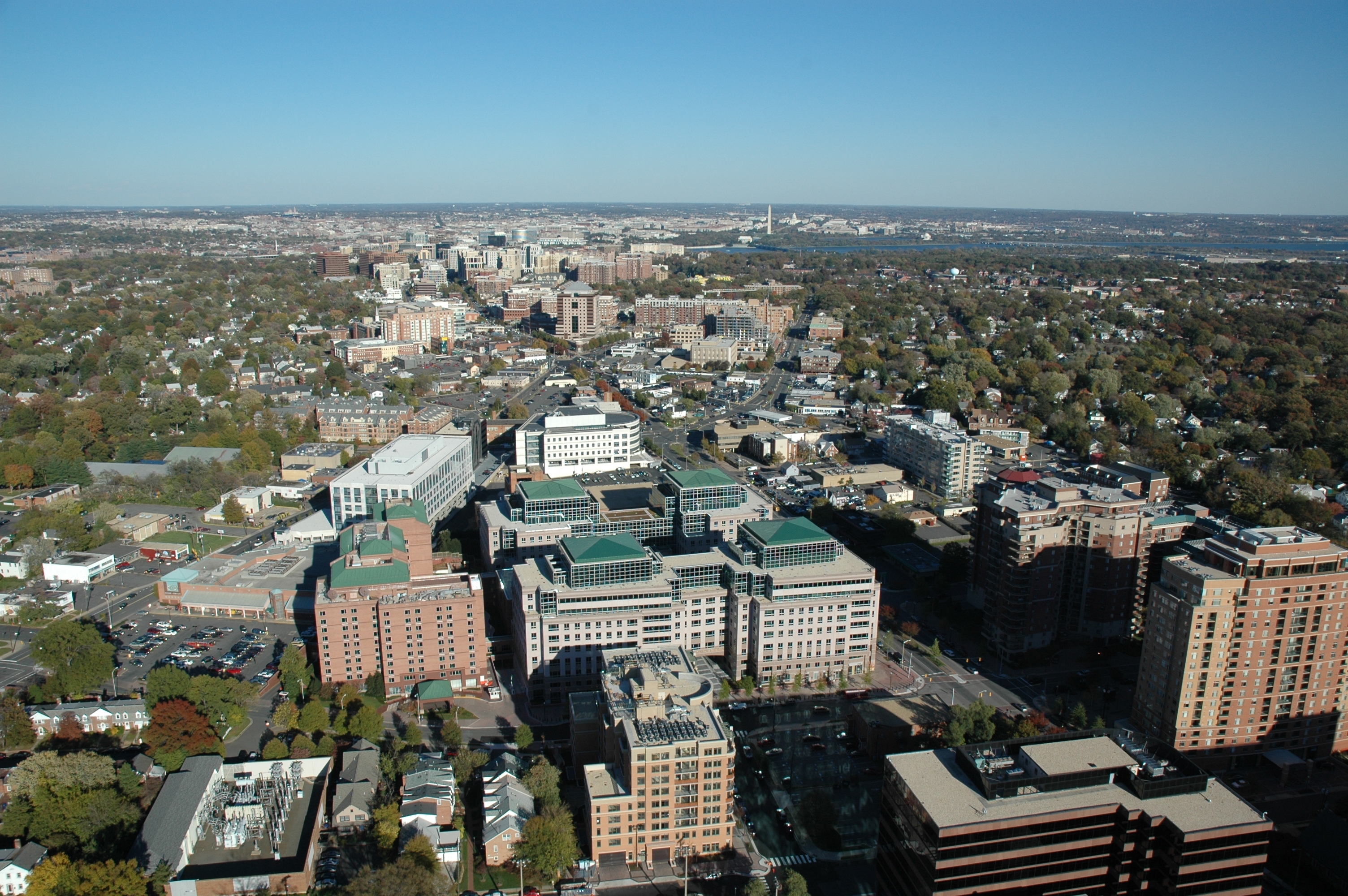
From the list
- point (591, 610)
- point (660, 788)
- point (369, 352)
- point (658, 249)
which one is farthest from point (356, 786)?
point (658, 249)

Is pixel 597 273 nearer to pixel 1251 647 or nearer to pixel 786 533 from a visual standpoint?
pixel 786 533

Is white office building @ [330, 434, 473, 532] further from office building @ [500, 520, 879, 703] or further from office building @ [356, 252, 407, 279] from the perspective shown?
office building @ [356, 252, 407, 279]

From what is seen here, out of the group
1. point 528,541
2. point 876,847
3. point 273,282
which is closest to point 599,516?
point 528,541

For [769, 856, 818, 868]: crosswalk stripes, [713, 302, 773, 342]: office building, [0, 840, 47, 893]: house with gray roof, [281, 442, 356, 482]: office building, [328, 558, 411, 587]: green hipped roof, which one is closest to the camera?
[0, 840, 47, 893]: house with gray roof

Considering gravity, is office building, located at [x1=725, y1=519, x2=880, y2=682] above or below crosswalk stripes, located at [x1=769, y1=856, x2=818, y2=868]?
above

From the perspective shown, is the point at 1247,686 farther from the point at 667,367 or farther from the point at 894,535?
the point at 667,367

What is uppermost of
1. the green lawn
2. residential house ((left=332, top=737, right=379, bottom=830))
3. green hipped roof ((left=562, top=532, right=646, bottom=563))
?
green hipped roof ((left=562, top=532, right=646, bottom=563))

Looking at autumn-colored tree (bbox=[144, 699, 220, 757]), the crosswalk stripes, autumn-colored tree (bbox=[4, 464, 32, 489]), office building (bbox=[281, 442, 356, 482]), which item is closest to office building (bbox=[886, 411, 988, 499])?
the crosswalk stripes

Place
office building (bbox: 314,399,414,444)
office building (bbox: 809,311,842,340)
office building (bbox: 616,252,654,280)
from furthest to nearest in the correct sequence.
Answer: office building (bbox: 616,252,654,280) < office building (bbox: 809,311,842,340) < office building (bbox: 314,399,414,444)
